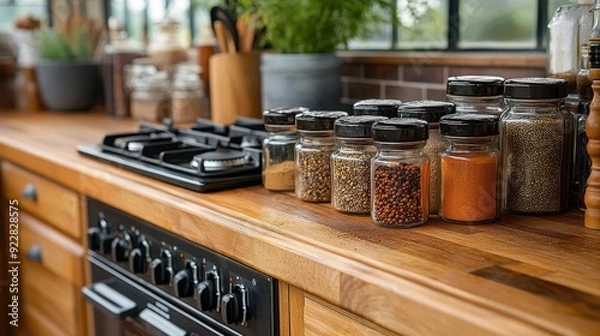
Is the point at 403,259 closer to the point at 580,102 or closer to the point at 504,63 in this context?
the point at 580,102

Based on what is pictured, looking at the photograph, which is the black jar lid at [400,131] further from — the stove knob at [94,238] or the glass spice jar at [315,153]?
the stove knob at [94,238]

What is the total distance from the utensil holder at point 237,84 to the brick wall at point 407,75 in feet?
0.86

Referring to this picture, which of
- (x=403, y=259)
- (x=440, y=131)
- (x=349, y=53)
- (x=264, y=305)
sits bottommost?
(x=264, y=305)

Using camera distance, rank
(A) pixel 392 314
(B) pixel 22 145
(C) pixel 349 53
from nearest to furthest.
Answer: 1. (A) pixel 392 314
2. (B) pixel 22 145
3. (C) pixel 349 53

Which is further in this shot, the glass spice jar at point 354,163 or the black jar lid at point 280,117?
the black jar lid at point 280,117

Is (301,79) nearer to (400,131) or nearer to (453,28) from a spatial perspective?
(453,28)

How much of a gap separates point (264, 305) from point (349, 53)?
1203mm

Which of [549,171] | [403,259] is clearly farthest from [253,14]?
[403,259]

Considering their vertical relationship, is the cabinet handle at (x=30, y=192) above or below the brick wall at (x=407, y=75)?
below

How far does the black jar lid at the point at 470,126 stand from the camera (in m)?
0.99

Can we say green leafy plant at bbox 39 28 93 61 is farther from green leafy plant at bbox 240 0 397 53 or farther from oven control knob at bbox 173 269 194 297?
oven control knob at bbox 173 269 194 297

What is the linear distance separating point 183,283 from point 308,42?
801 millimetres

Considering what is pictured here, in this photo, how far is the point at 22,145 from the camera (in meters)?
1.92

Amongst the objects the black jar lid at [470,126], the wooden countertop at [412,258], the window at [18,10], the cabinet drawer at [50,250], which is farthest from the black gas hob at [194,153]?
the window at [18,10]
